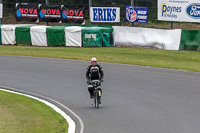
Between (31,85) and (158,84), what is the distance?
5.11m

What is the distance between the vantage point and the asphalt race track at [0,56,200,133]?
12.0m

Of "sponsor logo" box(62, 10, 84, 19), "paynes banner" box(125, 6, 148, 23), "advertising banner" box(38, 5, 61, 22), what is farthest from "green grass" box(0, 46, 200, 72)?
"advertising banner" box(38, 5, 61, 22)

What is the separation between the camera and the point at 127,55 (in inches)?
1200

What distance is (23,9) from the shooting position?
141 ft

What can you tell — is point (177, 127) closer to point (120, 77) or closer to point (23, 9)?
point (120, 77)

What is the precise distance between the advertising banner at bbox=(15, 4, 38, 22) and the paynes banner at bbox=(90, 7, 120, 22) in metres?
6.26

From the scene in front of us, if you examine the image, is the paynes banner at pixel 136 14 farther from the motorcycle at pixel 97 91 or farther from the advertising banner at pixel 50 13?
the motorcycle at pixel 97 91

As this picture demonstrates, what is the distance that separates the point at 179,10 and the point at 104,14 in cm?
725

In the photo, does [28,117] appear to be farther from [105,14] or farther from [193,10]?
[105,14]

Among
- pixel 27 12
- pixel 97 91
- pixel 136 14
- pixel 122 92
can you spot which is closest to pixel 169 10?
pixel 136 14

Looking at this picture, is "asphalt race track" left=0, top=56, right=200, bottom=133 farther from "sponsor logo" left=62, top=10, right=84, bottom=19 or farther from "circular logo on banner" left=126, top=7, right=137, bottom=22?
"sponsor logo" left=62, top=10, right=84, bottom=19

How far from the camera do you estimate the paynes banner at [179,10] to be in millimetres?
32156

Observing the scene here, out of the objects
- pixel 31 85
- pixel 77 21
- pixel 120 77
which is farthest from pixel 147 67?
pixel 77 21

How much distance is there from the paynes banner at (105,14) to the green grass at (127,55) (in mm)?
4496
